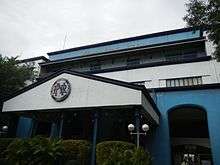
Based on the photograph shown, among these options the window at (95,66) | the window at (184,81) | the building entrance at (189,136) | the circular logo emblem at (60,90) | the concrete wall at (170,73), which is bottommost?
the building entrance at (189,136)

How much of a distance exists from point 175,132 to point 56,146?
14.3 meters

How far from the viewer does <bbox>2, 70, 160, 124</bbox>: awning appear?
48.6ft

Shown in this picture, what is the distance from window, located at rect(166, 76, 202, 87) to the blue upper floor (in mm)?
4758

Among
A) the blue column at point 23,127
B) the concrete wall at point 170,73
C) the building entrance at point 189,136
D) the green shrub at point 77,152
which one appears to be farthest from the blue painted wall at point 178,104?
the blue column at point 23,127

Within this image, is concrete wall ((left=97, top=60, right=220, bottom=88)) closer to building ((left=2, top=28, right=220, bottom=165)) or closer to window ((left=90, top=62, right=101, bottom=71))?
building ((left=2, top=28, right=220, bottom=165))

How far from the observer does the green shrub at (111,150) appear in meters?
12.6

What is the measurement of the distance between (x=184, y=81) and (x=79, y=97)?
35.9 ft

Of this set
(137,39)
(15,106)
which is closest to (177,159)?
(137,39)

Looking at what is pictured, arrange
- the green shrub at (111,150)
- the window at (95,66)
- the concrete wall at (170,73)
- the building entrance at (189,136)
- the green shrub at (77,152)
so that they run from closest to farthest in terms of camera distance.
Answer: the green shrub at (111,150) → the green shrub at (77,152) → the concrete wall at (170,73) → the building entrance at (189,136) → the window at (95,66)

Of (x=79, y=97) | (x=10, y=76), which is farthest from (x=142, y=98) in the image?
(x=10, y=76)

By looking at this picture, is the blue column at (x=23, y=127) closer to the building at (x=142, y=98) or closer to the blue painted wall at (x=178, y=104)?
the building at (x=142, y=98)

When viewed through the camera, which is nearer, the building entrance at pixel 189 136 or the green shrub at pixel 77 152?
the green shrub at pixel 77 152

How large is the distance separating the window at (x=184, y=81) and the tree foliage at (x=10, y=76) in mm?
16405

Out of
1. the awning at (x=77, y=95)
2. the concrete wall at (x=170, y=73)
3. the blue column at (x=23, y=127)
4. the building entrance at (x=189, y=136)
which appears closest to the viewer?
the awning at (x=77, y=95)
